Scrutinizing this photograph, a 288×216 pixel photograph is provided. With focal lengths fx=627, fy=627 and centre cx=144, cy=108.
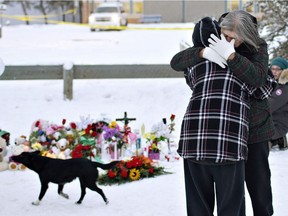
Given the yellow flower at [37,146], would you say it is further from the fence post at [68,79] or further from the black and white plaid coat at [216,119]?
the black and white plaid coat at [216,119]

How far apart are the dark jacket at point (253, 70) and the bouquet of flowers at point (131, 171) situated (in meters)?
2.68

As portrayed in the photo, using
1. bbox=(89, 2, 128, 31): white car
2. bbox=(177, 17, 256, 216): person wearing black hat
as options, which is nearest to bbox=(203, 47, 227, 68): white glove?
bbox=(177, 17, 256, 216): person wearing black hat

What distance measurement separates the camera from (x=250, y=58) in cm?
370

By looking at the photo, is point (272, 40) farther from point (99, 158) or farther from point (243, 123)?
point (243, 123)

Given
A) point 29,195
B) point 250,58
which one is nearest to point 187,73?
point 250,58

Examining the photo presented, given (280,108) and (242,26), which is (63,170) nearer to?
(242,26)

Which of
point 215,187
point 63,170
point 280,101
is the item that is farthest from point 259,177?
point 280,101

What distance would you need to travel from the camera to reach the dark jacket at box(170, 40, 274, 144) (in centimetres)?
354

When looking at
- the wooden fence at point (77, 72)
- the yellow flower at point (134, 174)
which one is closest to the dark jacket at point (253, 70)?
the yellow flower at point (134, 174)

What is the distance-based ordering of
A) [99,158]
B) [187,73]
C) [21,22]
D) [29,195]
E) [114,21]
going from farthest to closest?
[21,22]
[114,21]
[99,158]
[29,195]
[187,73]

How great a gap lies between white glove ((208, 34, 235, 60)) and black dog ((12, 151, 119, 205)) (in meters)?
2.19

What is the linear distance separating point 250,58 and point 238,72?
211mm

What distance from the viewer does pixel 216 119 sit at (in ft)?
11.6

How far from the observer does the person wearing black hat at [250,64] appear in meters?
3.54
